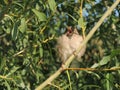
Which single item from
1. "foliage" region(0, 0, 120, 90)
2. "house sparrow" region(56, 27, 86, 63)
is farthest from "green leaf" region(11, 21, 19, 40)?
"house sparrow" region(56, 27, 86, 63)

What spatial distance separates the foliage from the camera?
5.59 ft

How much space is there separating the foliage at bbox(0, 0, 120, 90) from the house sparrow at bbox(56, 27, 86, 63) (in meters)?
0.05

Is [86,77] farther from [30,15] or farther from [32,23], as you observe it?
[30,15]

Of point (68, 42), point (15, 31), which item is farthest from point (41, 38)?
point (68, 42)

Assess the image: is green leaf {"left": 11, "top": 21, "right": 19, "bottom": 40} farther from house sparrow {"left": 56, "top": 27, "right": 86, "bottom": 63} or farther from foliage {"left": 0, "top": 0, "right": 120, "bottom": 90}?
house sparrow {"left": 56, "top": 27, "right": 86, "bottom": 63}

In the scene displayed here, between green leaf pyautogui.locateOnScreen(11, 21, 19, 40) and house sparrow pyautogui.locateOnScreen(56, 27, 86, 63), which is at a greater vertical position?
green leaf pyautogui.locateOnScreen(11, 21, 19, 40)

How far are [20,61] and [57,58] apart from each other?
0.80 metres

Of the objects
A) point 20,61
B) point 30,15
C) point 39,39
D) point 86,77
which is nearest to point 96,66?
point 30,15

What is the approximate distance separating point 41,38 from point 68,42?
91 centimetres

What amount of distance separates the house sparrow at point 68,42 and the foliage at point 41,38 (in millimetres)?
47

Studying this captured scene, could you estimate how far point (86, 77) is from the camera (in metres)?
2.83

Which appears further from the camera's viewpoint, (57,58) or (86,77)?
(57,58)

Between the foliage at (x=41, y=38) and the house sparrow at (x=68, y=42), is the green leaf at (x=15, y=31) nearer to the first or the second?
the foliage at (x=41, y=38)

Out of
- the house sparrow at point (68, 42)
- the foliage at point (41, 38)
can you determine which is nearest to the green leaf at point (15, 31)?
the foliage at point (41, 38)
